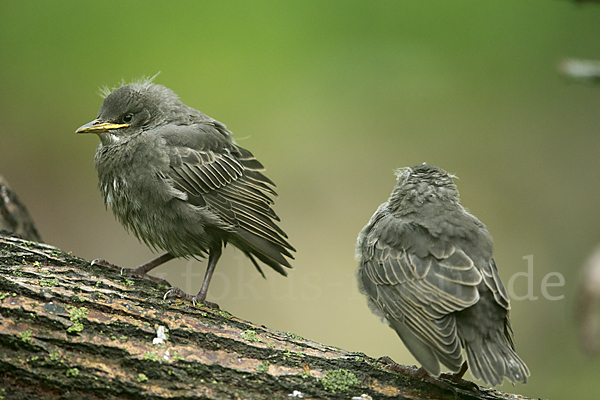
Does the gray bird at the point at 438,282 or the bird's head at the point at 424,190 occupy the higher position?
the bird's head at the point at 424,190

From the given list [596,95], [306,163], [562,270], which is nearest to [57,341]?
[306,163]

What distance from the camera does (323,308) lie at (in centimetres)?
773

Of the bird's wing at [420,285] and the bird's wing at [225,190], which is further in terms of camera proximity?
the bird's wing at [225,190]

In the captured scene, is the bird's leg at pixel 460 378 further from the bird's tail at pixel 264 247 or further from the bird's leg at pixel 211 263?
the bird's leg at pixel 211 263

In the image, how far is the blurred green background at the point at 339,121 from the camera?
7785mm

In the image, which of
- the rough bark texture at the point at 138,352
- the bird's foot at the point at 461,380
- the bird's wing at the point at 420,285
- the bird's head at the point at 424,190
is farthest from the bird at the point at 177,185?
the bird's foot at the point at 461,380

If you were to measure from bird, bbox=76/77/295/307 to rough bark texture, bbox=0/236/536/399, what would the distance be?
0.64 m

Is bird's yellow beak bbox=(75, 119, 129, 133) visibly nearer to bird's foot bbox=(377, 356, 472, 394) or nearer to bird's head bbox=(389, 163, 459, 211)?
bird's head bbox=(389, 163, 459, 211)

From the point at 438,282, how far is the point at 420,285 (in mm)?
114

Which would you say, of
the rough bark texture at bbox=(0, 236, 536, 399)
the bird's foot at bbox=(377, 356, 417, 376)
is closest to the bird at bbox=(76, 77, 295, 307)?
the rough bark texture at bbox=(0, 236, 536, 399)

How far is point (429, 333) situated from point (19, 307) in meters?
2.29

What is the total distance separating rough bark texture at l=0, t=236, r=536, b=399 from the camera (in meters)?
3.11

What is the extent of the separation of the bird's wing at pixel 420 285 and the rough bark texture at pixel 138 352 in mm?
329

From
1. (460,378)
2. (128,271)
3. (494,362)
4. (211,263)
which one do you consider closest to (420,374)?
(460,378)
